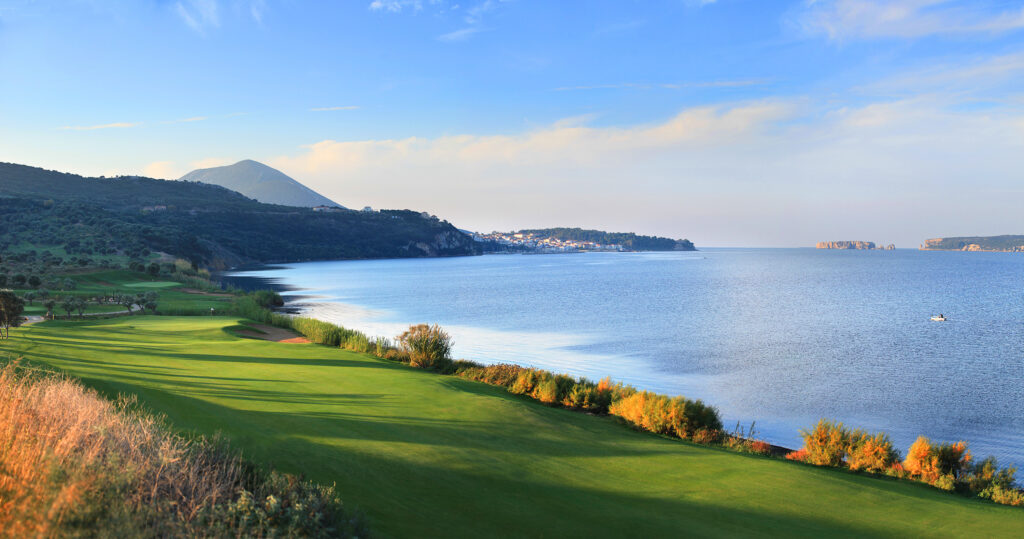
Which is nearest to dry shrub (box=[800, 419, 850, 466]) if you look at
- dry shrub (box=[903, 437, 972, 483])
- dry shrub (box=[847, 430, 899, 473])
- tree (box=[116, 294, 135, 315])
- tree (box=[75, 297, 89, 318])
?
dry shrub (box=[847, 430, 899, 473])

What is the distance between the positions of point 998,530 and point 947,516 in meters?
0.57

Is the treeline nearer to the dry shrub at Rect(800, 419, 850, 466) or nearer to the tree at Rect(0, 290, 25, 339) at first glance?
the dry shrub at Rect(800, 419, 850, 466)

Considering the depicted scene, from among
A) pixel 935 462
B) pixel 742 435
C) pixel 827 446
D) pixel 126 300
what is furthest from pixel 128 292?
pixel 935 462

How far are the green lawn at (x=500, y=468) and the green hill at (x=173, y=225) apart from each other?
166ft

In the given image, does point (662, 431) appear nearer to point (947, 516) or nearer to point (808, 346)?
point (947, 516)

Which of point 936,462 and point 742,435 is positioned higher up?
point 936,462

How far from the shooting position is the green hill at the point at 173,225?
226 ft

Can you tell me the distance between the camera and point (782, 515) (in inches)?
305

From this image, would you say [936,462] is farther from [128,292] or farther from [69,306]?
[128,292]

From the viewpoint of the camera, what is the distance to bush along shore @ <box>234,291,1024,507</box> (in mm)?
10852

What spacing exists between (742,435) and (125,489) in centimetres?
1368

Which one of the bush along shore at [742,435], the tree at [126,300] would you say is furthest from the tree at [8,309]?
the tree at [126,300]

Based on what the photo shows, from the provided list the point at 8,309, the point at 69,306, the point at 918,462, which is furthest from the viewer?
the point at 69,306

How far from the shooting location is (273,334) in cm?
2642
